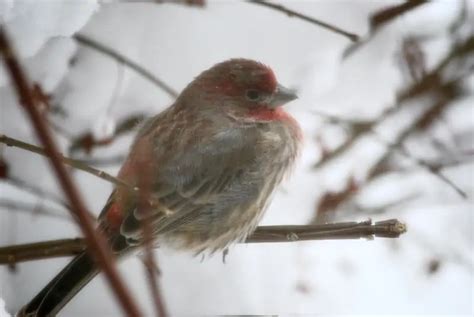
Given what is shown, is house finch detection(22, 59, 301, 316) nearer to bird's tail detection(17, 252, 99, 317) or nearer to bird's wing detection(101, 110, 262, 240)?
bird's wing detection(101, 110, 262, 240)

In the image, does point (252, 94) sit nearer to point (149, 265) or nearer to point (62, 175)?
point (149, 265)

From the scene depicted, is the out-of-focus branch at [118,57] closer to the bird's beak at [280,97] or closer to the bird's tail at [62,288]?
the bird's beak at [280,97]

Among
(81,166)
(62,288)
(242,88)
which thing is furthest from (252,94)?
(81,166)

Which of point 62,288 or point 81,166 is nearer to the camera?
point 81,166

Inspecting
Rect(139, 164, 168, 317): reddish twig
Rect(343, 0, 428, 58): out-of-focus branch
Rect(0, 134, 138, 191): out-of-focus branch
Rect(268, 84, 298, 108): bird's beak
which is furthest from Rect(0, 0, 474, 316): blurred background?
Rect(139, 164, 168, 317): reddish twig

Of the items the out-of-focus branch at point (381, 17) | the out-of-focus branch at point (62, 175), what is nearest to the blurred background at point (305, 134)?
the out-of-focus branch at point (381, 17)

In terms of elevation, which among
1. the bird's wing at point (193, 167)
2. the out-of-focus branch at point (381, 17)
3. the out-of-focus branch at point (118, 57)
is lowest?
the out-of-focus branch at point (381, 17)

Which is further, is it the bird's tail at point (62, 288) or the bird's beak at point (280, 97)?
the bird's beak at point (280, 97)
